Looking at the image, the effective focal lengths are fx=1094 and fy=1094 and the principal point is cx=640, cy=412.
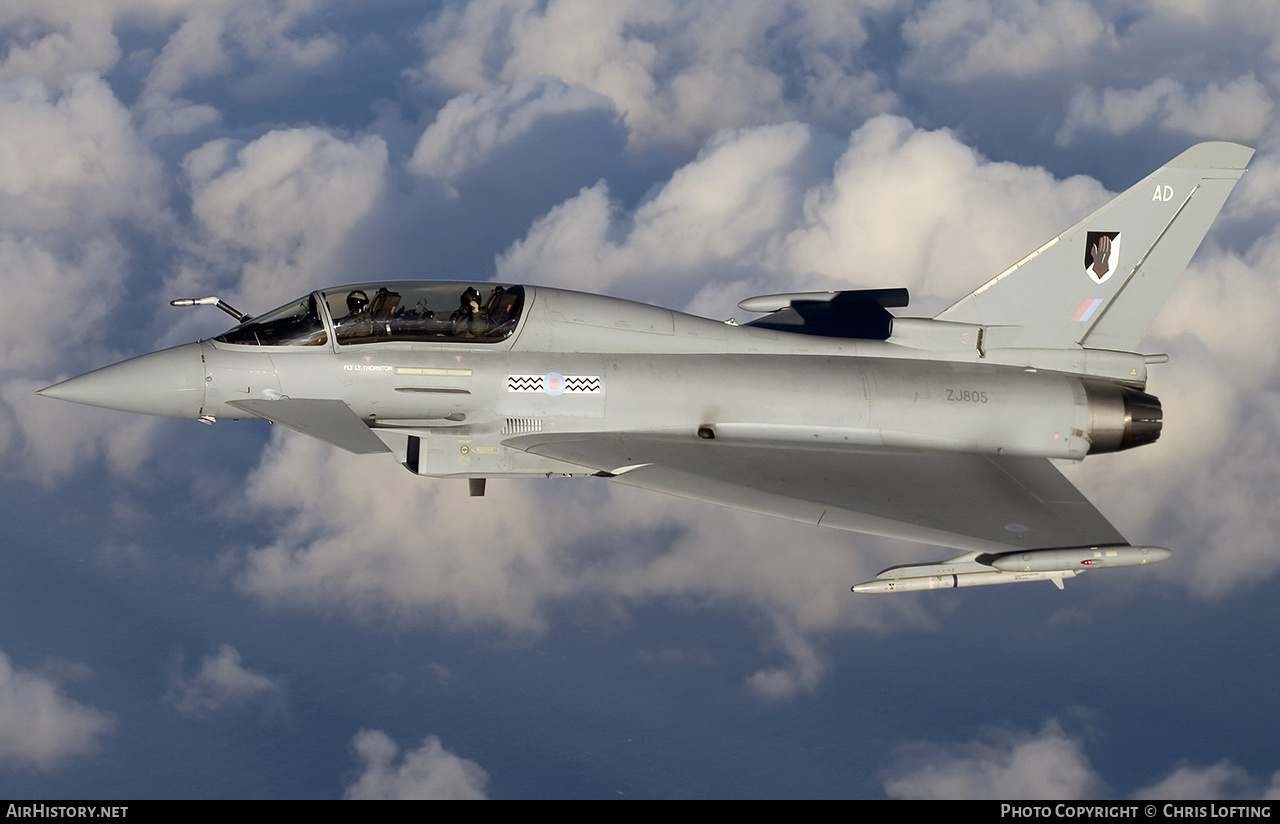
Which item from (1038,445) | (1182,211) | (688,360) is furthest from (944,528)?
(1182,211)

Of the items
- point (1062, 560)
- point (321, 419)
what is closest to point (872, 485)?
point (1062, 560)

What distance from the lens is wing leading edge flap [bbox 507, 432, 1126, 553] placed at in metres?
13.0

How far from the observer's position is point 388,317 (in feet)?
46.6

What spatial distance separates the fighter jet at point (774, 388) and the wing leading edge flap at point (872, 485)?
32mm

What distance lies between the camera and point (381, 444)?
13.2m

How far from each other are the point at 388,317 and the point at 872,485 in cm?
658

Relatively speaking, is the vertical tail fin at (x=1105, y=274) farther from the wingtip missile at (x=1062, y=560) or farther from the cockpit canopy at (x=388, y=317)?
the cockpit canopy at (x=388, y=317)

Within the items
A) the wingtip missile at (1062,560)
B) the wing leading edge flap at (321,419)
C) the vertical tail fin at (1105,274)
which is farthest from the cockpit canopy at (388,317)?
the vertical tail fin at (1105,274)

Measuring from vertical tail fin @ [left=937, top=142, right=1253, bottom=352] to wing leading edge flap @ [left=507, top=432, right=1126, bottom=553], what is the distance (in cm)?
216

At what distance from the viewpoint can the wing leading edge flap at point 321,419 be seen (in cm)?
1292

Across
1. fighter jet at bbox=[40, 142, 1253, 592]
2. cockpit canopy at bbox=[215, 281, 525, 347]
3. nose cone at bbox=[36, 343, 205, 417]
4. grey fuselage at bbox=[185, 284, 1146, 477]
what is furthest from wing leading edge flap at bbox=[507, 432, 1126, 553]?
nose cone at bbox=[36, 343, 205, 417]

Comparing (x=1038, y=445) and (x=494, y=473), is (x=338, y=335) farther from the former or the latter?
(x=1038, y=445)

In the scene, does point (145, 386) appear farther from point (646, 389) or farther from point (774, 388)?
point (774, 388)

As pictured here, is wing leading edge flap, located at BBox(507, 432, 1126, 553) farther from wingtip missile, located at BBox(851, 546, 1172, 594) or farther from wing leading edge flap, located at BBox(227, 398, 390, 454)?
wing leading edge flap, located at BBox(227, 398, 390, 454)
